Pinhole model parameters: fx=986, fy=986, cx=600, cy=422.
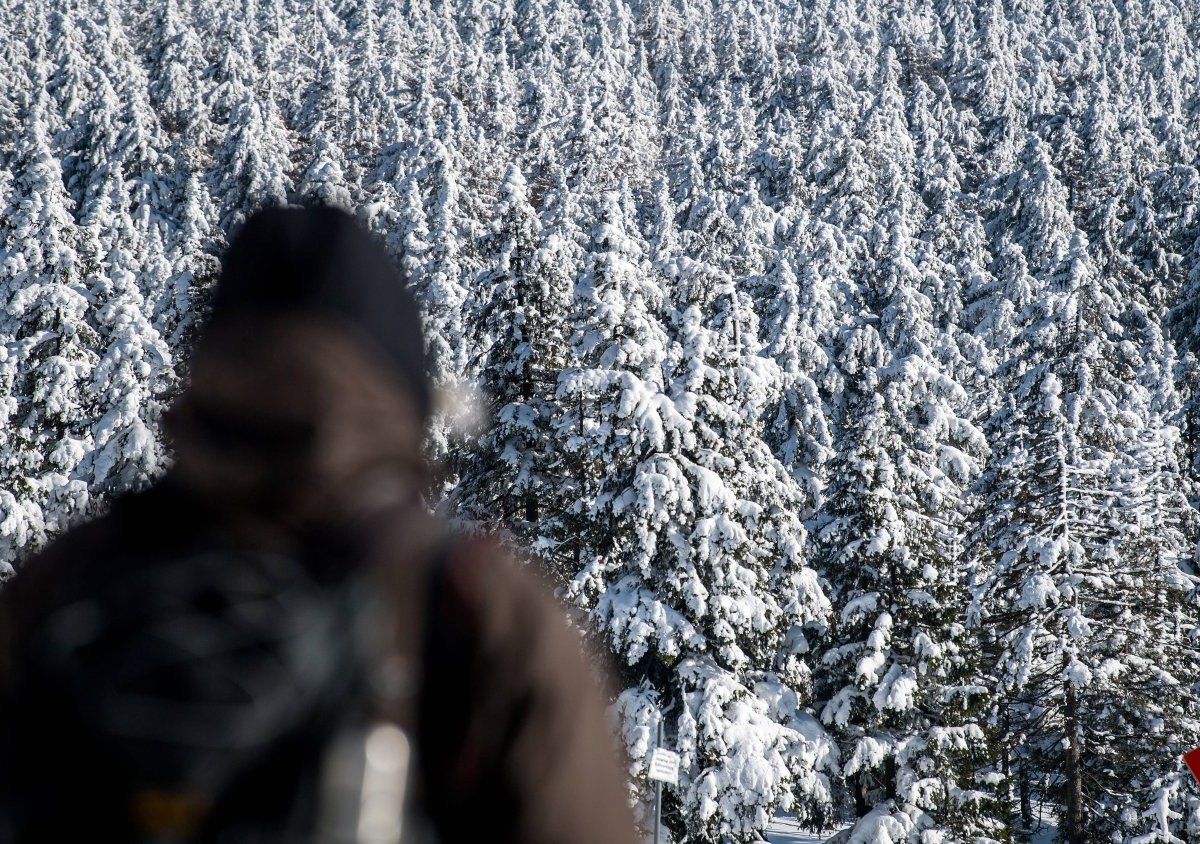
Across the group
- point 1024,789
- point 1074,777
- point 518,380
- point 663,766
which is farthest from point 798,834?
point 663,766

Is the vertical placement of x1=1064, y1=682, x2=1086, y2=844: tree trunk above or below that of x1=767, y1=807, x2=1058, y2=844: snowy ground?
above

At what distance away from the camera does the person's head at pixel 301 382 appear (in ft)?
3.94

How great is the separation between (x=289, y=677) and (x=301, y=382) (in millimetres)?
365

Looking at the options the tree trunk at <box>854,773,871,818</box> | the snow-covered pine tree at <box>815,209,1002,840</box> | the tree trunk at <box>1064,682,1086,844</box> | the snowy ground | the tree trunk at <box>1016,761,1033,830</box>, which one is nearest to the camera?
the snow-covered pine tree at <box>815,209,1002,840</box>

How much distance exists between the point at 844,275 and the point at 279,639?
52149 millimetres

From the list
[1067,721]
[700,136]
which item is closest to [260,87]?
[700,136]

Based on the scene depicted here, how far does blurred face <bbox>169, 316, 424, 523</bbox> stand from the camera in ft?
3.92

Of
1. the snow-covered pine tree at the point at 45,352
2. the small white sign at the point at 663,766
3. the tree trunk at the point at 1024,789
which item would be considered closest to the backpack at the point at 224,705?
the small white sign at the point at 663,766

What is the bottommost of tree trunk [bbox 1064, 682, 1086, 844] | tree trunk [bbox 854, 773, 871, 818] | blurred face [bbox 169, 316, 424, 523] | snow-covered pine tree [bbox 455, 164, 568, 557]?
tree trunk [bbox 854, 773, 871, 818]

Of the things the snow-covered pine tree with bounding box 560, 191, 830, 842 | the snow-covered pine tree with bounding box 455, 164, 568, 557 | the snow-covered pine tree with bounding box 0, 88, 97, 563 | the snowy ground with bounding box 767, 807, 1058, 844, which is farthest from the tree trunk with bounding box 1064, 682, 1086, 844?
the snow-covered pine tree with bounding box 0, 88, 97, 563

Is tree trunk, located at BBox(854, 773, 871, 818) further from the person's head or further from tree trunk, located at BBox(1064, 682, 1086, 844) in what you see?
the person's head

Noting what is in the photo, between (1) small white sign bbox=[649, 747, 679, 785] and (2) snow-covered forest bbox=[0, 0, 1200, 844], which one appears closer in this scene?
(1) small white sign bbox=[649, 747, 679, 785]

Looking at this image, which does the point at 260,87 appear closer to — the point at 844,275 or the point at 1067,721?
the point at 844,275

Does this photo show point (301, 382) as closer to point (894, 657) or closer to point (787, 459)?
point (894, 657)
